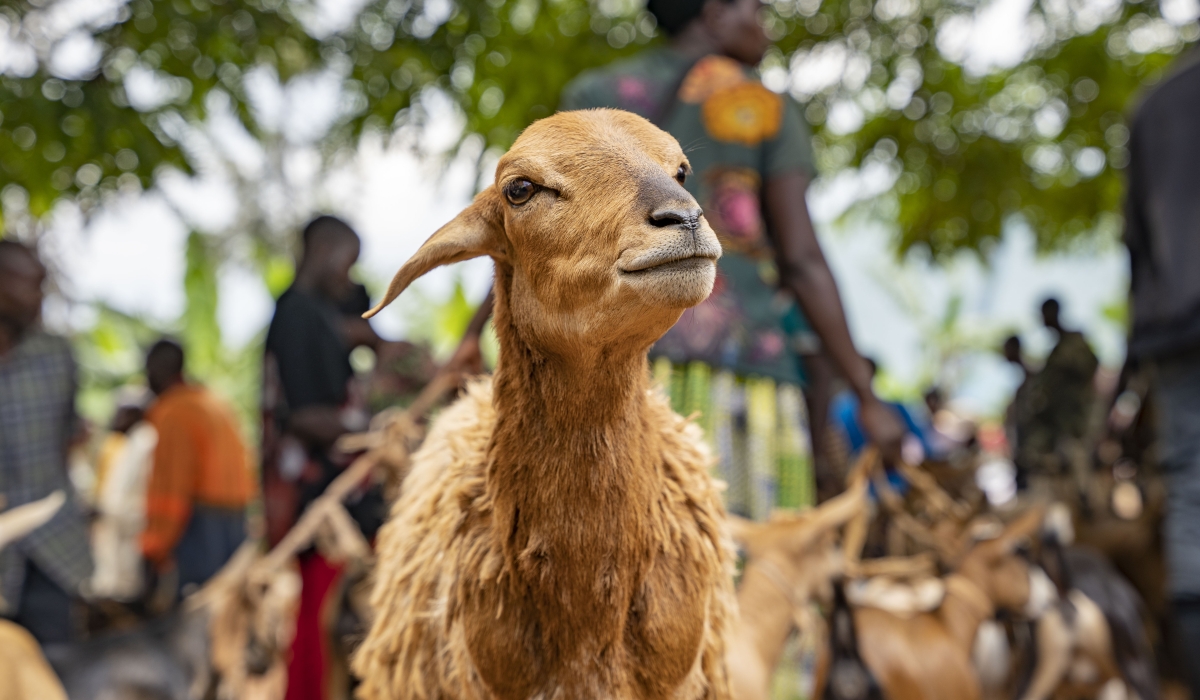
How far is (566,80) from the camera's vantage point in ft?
19.2

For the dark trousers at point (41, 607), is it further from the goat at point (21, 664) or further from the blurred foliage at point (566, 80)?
the blurred foliage at point (566, 80)

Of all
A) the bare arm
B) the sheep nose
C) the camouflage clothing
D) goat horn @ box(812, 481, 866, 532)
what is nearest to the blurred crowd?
the bare arm

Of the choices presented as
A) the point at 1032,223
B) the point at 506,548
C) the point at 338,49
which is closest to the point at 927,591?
the point at 506,548

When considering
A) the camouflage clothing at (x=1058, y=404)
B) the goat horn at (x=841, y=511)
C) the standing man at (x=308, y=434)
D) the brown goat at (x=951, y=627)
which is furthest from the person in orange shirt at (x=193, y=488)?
the camouflage clothing at (x=1058, y=404)

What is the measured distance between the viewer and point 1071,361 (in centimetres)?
821

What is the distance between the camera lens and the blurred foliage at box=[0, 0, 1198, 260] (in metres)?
4.88

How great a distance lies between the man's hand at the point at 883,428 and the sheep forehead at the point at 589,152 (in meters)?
1.56

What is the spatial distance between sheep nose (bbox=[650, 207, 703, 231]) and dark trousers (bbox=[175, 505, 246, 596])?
5.98m

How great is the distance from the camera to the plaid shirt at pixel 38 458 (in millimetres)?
3951

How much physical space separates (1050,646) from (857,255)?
25.9 metres

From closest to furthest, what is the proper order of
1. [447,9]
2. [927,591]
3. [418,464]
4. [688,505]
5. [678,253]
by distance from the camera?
[678,253], [688,505], [418,464], [927,591], [447,9]

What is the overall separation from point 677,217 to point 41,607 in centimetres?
360

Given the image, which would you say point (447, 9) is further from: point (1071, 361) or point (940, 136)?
point (1071, 361)

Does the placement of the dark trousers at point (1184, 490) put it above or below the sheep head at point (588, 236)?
below
